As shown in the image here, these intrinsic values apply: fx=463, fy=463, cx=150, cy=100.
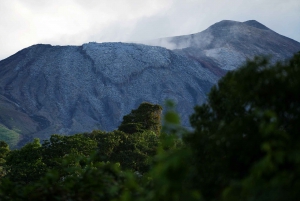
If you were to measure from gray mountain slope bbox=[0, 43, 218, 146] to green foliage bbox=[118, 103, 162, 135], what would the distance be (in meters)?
101

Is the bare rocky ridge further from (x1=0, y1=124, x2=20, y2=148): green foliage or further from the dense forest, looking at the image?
the dense forest

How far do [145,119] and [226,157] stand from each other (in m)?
48.9

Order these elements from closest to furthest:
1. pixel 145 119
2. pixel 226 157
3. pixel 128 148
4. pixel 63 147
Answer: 1. pixel 226 157
2. pixel 63 147
3. pixel 128 148
4. pixel 145 119

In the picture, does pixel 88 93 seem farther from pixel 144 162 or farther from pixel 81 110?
pixel 144 162

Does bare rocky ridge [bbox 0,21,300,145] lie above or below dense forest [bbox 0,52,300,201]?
above

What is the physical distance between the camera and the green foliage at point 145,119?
174 feet

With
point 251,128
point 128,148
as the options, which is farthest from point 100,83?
point 251,128

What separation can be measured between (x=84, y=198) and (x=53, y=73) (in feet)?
581

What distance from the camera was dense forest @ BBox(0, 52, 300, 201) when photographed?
418 cm

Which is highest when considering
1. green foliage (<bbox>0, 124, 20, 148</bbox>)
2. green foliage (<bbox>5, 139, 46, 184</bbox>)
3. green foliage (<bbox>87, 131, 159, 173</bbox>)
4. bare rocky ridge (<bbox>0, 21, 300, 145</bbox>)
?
bare rocky ridge (<bbox>0, 21, 300, 145</bbox>)

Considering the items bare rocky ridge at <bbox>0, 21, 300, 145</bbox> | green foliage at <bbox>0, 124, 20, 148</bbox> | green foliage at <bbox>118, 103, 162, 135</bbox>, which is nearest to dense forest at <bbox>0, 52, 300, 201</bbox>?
green foliage at <bbox>118, 103, 162, 135</bbox>

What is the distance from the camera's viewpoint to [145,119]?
181 ft

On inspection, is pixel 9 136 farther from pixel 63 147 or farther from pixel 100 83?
pixel 63 147

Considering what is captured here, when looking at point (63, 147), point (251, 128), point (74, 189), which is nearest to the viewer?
point (251, 128)
